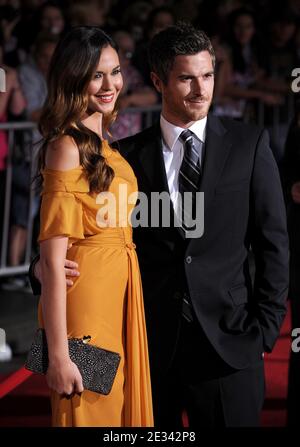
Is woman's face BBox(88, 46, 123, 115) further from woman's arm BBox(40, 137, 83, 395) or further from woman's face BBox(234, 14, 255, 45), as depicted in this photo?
woman's face BBox(234, 14, 255, 45)

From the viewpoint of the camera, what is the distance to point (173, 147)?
298 cm

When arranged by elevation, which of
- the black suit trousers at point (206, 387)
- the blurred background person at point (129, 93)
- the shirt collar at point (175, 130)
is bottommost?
the black suit trousers at point (206, 387)

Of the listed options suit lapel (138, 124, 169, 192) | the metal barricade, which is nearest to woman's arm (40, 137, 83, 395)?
suit lapel (138, 124, 169, 192)

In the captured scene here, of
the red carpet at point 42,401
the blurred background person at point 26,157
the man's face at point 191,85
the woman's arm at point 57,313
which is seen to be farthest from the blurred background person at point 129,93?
the woman's arm at point 57,313

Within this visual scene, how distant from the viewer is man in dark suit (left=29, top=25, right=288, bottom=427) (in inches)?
113

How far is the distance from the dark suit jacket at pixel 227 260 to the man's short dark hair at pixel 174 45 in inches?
9.8

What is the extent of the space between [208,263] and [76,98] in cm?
64

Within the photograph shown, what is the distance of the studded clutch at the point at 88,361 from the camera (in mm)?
2678

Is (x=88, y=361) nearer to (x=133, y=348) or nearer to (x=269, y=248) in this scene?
(x=133, y=348)

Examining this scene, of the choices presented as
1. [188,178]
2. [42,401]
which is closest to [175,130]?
[188,178]

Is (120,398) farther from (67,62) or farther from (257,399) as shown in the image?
(67,62)

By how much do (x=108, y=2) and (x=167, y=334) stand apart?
569 centimetres

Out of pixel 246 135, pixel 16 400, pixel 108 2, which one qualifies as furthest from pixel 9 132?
pixel 246 135

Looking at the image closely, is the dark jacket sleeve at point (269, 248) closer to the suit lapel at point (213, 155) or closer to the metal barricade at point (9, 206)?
the suit lapel at point (213, 155)
